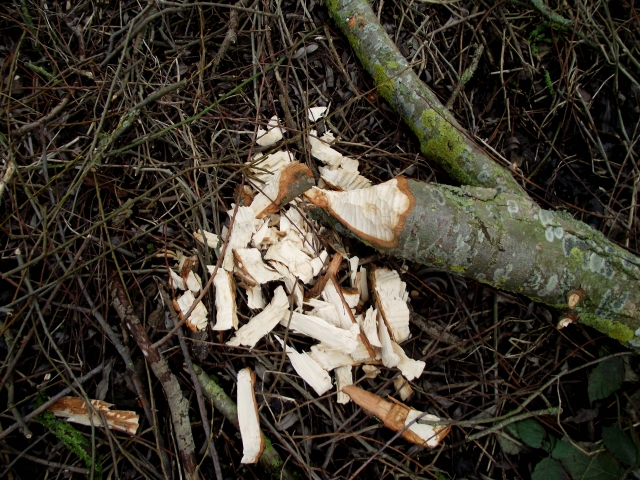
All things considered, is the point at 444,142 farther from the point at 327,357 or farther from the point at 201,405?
the point at 201,405

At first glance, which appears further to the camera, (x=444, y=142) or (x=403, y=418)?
(x=444, y=142)

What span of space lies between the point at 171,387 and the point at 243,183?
2.98 feet

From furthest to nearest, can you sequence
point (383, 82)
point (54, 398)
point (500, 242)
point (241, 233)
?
point (383, 82) < point (241, 233) < point (54, 398) < point (500, 242)

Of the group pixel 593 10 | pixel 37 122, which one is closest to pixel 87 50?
pixel 37 122

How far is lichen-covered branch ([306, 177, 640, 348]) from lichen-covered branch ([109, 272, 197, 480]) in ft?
2.98

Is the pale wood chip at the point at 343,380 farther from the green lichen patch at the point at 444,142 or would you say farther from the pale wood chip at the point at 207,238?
the green lichen patch at the point at 444,142

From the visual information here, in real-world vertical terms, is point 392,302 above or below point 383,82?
below

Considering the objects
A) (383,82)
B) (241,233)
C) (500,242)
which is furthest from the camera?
(383,82)

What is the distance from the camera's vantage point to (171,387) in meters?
1.64

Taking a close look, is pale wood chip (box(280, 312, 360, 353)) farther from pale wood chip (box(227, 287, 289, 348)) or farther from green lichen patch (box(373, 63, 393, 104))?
green lichen patch (box(373, 63, 393, 104))

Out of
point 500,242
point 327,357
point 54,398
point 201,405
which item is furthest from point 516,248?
point 54,398

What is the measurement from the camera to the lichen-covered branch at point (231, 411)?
1635 millimetres

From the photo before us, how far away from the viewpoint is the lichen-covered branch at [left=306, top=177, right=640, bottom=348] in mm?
1521

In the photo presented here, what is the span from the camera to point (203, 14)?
2043 millimetres
